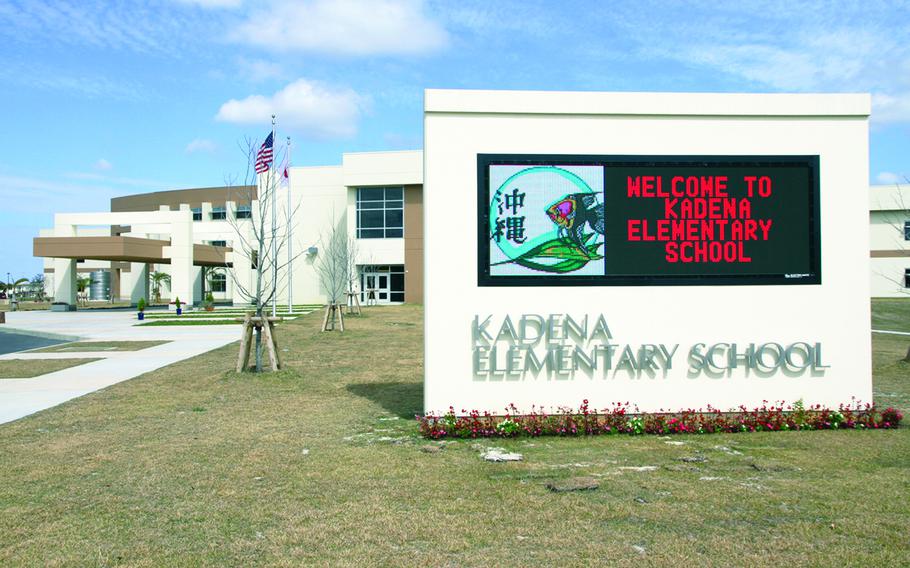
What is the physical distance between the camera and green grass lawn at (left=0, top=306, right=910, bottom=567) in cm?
496

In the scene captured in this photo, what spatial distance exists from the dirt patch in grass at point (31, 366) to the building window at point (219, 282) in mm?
56714

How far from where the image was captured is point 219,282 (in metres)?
75.6

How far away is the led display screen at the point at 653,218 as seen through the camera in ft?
30.1

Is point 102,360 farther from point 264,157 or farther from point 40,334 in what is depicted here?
point 40,334

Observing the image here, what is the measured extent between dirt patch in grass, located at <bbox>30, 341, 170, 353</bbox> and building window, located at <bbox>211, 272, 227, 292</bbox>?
51.0 meters

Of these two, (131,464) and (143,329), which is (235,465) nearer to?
(131,464)

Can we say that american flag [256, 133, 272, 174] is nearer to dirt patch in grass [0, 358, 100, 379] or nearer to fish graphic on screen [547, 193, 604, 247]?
dirt patch in grass [0, 358, 100, 379]

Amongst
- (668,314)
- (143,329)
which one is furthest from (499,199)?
(143,329)

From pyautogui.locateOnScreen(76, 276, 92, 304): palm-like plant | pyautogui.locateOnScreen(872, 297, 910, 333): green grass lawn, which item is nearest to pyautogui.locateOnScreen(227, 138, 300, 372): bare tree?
pyautogui.locateOnScreen(76, 276, 92, 304): palm-like plant

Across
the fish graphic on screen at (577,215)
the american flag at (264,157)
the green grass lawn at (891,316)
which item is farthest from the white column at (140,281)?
the fish graphic on screen at (577,215)

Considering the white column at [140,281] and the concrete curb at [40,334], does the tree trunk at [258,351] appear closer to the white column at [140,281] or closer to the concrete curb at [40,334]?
the concrete curb at [40,334]

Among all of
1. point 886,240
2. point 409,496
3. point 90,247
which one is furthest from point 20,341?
point 886,240

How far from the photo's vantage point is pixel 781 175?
31.1ft

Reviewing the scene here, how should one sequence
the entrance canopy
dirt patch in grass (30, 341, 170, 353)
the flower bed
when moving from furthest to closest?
the entrance canopy, dirt patch in grass (30, 341, 170, 353), the flower bed
